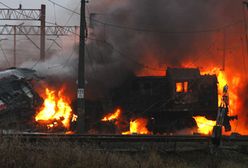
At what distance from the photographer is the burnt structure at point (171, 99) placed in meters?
22.8

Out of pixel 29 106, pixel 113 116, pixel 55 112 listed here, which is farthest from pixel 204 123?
pixel 29 106

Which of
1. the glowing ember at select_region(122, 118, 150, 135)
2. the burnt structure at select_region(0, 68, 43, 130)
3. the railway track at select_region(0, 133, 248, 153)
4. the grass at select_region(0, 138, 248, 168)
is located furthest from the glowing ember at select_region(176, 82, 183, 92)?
the grass at select_region(0, 138, 248, 168)

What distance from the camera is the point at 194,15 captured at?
28469 millimetres

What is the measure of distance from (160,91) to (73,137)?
13.4 metres

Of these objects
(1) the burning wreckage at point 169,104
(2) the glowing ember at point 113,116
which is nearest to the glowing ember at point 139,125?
(1) the burning wreckage at point 169,104

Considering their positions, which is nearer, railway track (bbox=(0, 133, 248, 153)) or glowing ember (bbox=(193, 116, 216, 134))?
railway track (bbox=(0, 133, 248, 153))

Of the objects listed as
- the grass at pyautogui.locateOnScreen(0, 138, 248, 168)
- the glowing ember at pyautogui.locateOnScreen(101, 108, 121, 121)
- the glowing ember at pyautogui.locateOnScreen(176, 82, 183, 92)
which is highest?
the glowing ember at pyautogui.locateOnScreen(176, 82, 183, 92)

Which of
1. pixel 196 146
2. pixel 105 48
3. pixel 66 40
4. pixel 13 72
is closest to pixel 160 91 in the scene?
pixel 105 48

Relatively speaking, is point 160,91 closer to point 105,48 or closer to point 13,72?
point 105,48

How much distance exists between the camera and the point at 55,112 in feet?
70.2

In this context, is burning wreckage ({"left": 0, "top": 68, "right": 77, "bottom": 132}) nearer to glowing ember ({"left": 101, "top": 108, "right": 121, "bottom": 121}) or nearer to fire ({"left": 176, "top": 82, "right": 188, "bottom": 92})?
glowing ember ({"left": 101, "top": 108, "right": 121, "bottom": 121})

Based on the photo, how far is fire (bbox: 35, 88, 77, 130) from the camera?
20.6 metres

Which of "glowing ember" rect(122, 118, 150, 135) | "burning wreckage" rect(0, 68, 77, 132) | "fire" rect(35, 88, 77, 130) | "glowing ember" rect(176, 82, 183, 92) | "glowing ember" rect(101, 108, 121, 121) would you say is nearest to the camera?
"burning wreckage" rect(0, 68, 77, 132)

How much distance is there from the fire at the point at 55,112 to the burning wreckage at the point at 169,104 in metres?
2.27
